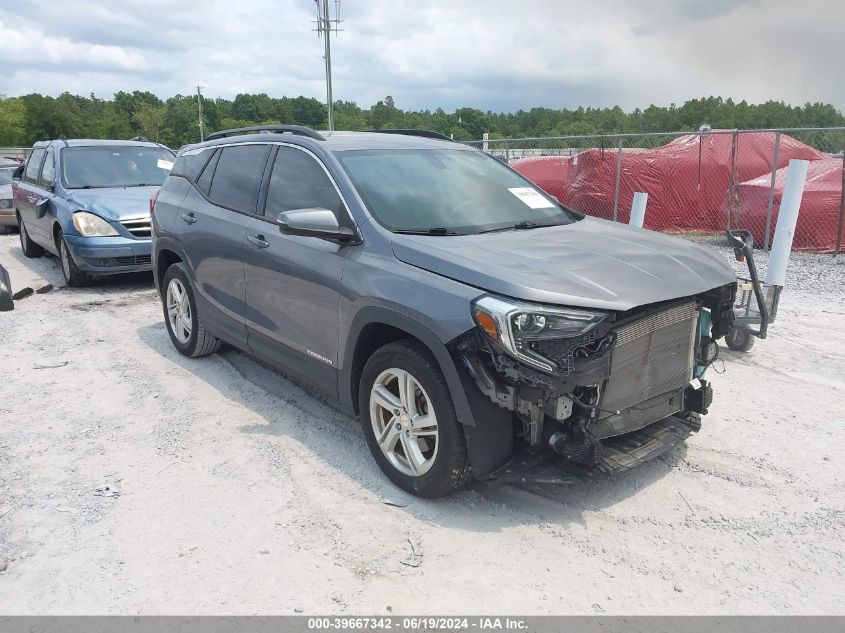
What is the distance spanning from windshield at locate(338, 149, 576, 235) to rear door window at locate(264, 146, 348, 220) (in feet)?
0.55

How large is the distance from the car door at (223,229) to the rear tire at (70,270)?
13.0 ft

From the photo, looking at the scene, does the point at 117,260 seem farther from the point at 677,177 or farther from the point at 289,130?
the point at 677,177

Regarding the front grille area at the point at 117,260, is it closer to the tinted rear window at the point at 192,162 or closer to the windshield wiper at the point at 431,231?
the tinted rear window at the point at 192,162

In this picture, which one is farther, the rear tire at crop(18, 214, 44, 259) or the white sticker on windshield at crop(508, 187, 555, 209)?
the rear tire at crop(18, 214, 44, 259)

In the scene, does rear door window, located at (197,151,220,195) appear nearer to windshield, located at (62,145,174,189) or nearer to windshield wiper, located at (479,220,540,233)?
windshield wiper, located at (479,220,540,233)

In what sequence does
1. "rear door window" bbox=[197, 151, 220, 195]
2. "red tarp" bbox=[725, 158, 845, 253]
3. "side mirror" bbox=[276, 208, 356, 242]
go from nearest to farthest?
1. "side mirror" bbox=[276, 208, 356, 242]
2. "rear door window" bbox=[197, 151, 220, 195]
3. "red tarp" bbox=[725, 158, 845, 253]

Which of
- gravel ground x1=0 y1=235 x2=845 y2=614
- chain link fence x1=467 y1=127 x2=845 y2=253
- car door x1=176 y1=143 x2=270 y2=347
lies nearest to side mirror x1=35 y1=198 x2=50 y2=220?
car door x1=176 y1=143 x2=270 y2=347

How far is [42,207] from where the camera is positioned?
9.60 meters

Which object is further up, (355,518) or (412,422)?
(412,422)

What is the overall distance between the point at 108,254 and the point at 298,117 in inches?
2499

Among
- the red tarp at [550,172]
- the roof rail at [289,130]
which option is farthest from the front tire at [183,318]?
the red tarp at [550,172]

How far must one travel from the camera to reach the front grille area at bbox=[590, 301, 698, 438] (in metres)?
3.34

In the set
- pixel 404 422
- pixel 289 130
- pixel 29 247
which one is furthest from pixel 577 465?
pixel 29 247

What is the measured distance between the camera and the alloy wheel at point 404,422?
3.54m
